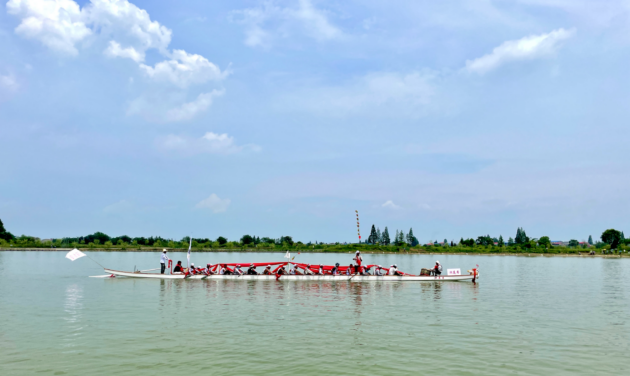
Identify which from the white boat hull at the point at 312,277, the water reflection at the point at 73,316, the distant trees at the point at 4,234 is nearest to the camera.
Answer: the water reflection at the point at 73,316

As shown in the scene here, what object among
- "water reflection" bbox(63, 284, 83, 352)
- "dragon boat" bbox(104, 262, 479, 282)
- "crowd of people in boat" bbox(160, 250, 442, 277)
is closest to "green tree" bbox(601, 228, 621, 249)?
"dragon boat" bbox(104, 262, 479, 282)

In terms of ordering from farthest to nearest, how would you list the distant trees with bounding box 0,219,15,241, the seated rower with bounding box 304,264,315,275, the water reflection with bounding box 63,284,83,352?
the distant trees with bounding box 0,219,15,241
the seated rower with bounding box 304,264,315,275
the water reflection with bounding box 63,284,83,352

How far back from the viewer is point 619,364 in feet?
53.8

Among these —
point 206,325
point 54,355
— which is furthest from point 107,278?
point 54,355

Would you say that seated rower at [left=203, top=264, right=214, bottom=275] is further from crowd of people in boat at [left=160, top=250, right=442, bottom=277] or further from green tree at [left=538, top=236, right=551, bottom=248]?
green tree at [left=538, top=236, right=551, bottom=248]

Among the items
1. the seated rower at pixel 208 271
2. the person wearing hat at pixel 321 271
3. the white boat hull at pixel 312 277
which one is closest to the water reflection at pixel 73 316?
the white boat hull at pixel 312 277

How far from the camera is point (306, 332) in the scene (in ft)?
68.3

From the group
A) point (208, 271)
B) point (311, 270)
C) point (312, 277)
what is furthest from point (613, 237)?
point (208, 271)

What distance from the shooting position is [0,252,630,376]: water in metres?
15.6

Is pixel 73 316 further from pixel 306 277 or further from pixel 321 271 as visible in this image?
pixel 321 271

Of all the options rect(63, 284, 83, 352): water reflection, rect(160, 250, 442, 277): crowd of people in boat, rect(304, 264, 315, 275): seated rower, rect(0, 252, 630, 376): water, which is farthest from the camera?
rect(304, 264, 315, 275): seated rower

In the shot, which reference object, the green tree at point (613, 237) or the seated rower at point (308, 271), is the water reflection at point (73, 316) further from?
the green tree at point (613, 237)

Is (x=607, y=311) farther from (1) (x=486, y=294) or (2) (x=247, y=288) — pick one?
(2) (x=247, y=288)

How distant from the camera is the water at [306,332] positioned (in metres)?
15.6
